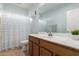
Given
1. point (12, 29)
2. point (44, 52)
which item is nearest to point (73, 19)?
point (44, 52)

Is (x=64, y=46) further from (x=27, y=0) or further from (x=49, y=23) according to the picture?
(x=27, y=0)

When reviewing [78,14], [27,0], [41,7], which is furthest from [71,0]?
[27,0]

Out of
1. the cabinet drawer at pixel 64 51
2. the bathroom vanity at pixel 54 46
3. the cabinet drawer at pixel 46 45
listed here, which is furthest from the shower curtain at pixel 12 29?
the cabinet drawer at pixel 64 51

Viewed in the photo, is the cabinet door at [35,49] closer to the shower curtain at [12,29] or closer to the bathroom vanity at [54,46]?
the bathroom vanity at [54,46]

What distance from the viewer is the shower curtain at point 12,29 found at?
165 cm

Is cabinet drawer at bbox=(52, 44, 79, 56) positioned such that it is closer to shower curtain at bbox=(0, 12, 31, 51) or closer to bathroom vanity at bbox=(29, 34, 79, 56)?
bathroom vanity at bbox=(29, 34, 79, 56)

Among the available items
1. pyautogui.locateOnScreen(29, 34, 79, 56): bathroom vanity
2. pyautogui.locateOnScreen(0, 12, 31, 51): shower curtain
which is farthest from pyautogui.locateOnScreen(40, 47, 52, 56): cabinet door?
pyautogui.locateOnScreen(0, 12, 31, 51): shower curtain

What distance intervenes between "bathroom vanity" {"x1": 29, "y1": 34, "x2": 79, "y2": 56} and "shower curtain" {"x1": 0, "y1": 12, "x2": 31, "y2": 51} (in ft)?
0.57

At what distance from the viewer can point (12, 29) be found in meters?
1.67

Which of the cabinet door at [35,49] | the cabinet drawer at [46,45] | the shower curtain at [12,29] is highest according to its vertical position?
the shower curtain at [12,29]

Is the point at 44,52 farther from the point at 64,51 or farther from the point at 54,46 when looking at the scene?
the point at 64,51

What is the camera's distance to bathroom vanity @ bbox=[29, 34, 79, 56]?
1102 mm

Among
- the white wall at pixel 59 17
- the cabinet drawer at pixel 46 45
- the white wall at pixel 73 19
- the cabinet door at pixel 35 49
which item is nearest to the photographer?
the cabinet drawer at pixel 46 45

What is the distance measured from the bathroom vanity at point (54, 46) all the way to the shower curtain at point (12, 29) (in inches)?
6.8
